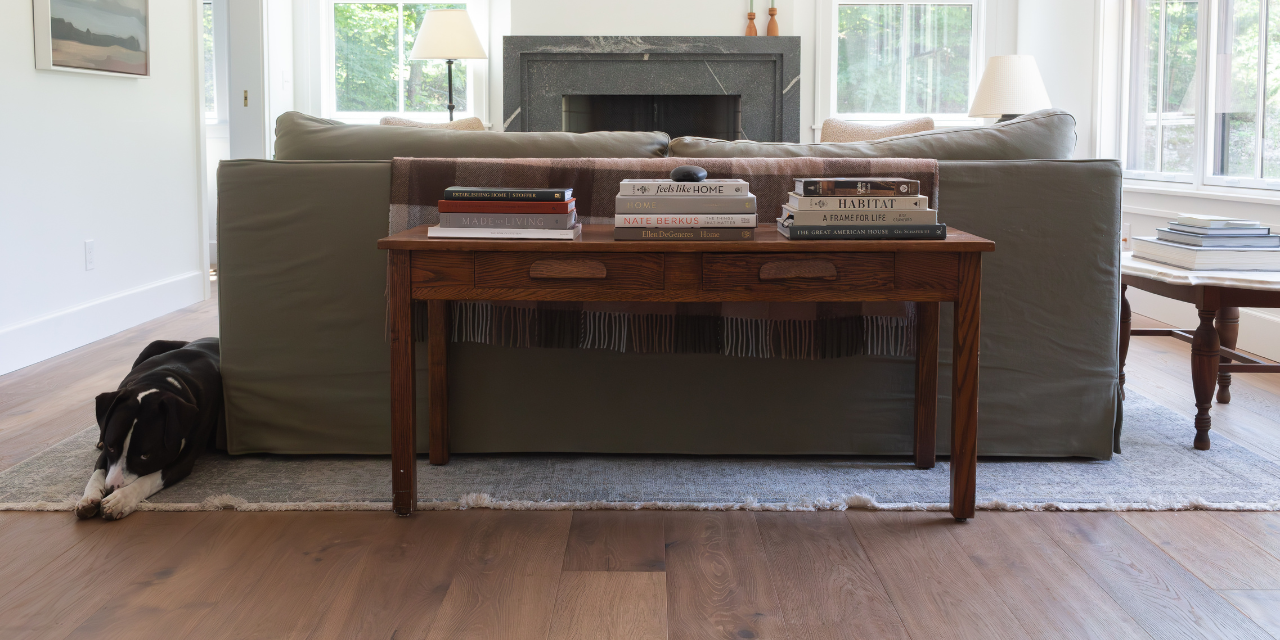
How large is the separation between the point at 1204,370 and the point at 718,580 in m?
1.45

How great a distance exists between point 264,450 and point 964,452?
1544 millimetres

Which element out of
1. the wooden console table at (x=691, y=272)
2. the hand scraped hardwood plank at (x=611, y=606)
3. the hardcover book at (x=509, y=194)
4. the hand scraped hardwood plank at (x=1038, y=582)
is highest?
the hardcover book at (x=509, y=194)

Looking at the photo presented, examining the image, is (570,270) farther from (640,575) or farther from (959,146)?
(959,146)

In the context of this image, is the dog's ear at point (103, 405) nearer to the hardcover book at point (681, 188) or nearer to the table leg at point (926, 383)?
the hardcover book at point (681, 188)

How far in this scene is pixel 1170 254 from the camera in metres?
2.38

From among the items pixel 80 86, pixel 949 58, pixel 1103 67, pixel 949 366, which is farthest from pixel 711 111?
pixel 949 366

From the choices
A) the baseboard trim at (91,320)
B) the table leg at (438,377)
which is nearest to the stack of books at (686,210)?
the table leg at (438,377)

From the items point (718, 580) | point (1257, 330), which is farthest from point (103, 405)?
point (1257, 330)

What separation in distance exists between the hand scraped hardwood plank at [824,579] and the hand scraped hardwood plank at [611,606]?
0.20 metres

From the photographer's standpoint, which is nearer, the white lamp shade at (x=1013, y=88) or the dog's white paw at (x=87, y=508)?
the dog's white paw at (x=87, y=508)

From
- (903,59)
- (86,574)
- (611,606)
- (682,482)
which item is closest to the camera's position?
(611,606)

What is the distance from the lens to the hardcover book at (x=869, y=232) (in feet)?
5.52

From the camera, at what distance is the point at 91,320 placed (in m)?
3.71

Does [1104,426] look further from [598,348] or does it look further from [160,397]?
[160,397]
